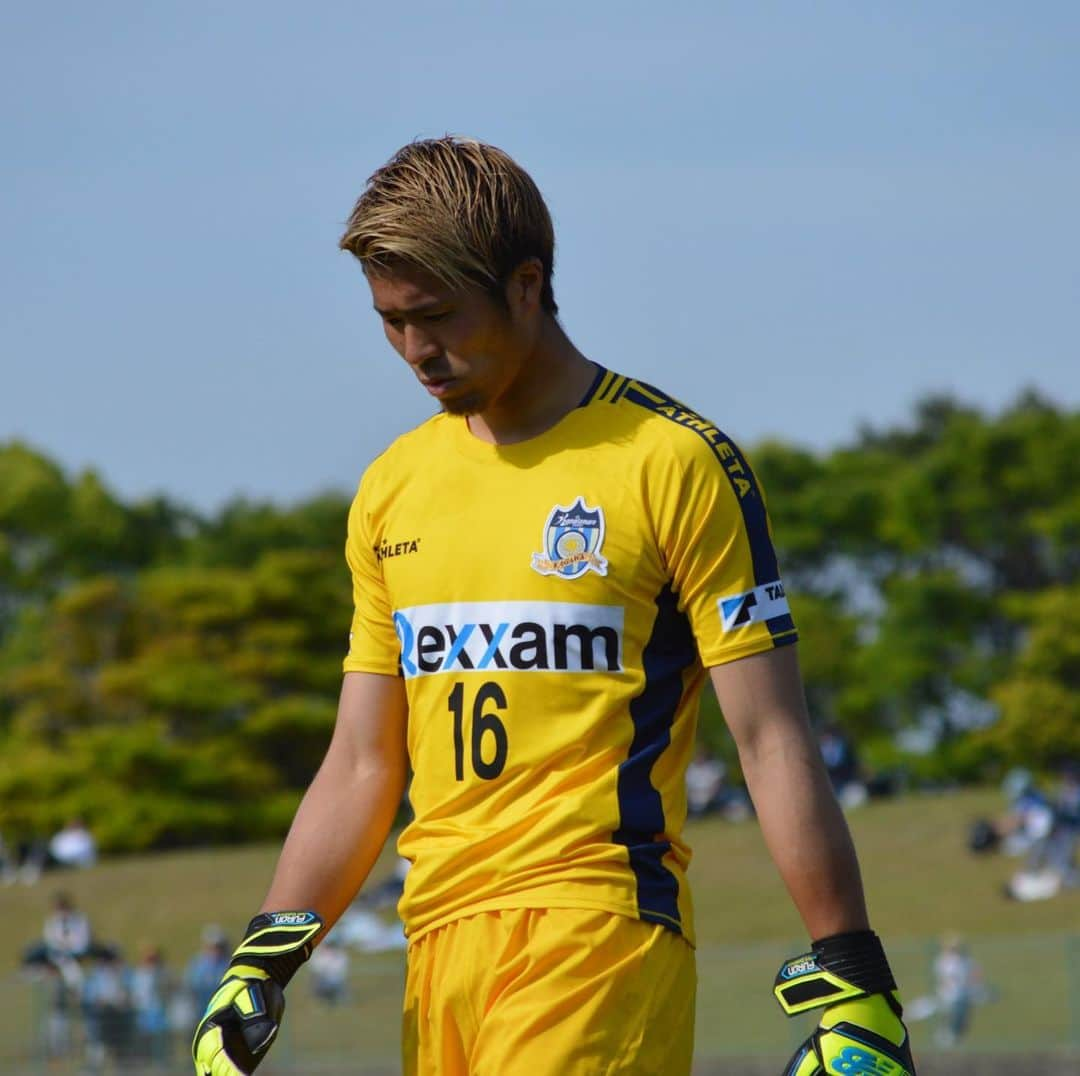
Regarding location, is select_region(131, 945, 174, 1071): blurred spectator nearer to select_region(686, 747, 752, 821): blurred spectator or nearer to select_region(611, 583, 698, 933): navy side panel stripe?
select_region(611, 583, 698, 933): navy side panel stripe

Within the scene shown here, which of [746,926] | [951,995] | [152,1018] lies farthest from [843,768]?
[152,1018]

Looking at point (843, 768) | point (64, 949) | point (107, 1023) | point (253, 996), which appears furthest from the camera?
point (843, 768)

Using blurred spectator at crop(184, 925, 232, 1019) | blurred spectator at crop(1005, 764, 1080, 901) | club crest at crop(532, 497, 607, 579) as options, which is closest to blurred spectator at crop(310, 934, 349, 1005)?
blurred spectator at crop(184, 925, 232, 1019)

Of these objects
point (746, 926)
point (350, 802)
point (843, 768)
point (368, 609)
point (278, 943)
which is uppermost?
point (843, 768)

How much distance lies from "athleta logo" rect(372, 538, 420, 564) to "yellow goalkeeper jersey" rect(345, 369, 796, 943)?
0.15 ft

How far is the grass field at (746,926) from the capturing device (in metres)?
22.2

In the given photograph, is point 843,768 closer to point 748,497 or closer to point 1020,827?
point 1020,827

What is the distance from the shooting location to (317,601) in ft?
186

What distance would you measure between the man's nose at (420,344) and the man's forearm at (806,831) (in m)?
0.85

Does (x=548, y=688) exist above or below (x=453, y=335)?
below

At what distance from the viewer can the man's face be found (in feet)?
11.6

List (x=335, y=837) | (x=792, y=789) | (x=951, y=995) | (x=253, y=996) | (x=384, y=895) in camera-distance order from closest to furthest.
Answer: (x=792, y=789) → (x=253, y=996) → (x=335, y=837) → (x=951, y=995) → (x=384, y=895)

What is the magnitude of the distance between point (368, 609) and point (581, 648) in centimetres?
53

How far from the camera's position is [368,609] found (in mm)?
3926
